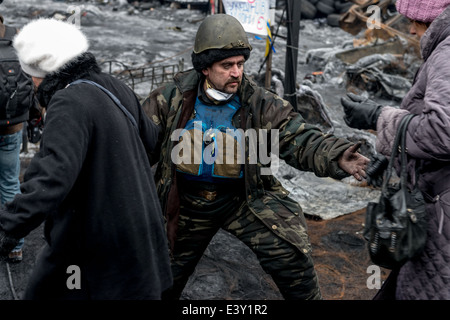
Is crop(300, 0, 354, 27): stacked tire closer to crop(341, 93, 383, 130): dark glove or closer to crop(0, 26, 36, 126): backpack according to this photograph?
crop(0, 26, 36, 126): backpack

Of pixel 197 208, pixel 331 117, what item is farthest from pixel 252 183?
pixel 331 117

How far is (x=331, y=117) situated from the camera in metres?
7.01

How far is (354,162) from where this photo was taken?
293 cm

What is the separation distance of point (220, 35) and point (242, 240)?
1267 millimetres

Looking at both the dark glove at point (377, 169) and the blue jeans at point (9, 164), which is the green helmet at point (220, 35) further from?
the blue jeans at point (9, 164)

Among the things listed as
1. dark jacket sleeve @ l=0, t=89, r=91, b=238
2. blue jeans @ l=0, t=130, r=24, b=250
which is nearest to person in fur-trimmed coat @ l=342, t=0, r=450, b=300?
dark jacket sleeve @ l=0, t=89, r=91, b=238

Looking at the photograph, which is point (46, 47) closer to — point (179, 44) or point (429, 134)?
point (429, 134)

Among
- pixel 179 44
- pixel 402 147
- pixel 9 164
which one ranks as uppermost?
pixel 402 147

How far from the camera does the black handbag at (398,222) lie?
7.34 ft

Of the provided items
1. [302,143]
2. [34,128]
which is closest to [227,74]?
[302,143]

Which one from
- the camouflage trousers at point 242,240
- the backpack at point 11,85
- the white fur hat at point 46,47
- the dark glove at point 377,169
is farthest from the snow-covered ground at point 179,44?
the white fur hat at point 46,47

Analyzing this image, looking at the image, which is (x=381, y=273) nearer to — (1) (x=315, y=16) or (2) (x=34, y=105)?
(2) (x=34, y=105)

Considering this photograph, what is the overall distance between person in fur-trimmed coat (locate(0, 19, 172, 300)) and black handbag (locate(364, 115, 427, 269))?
1022 mm

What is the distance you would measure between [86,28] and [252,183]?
1392cm
